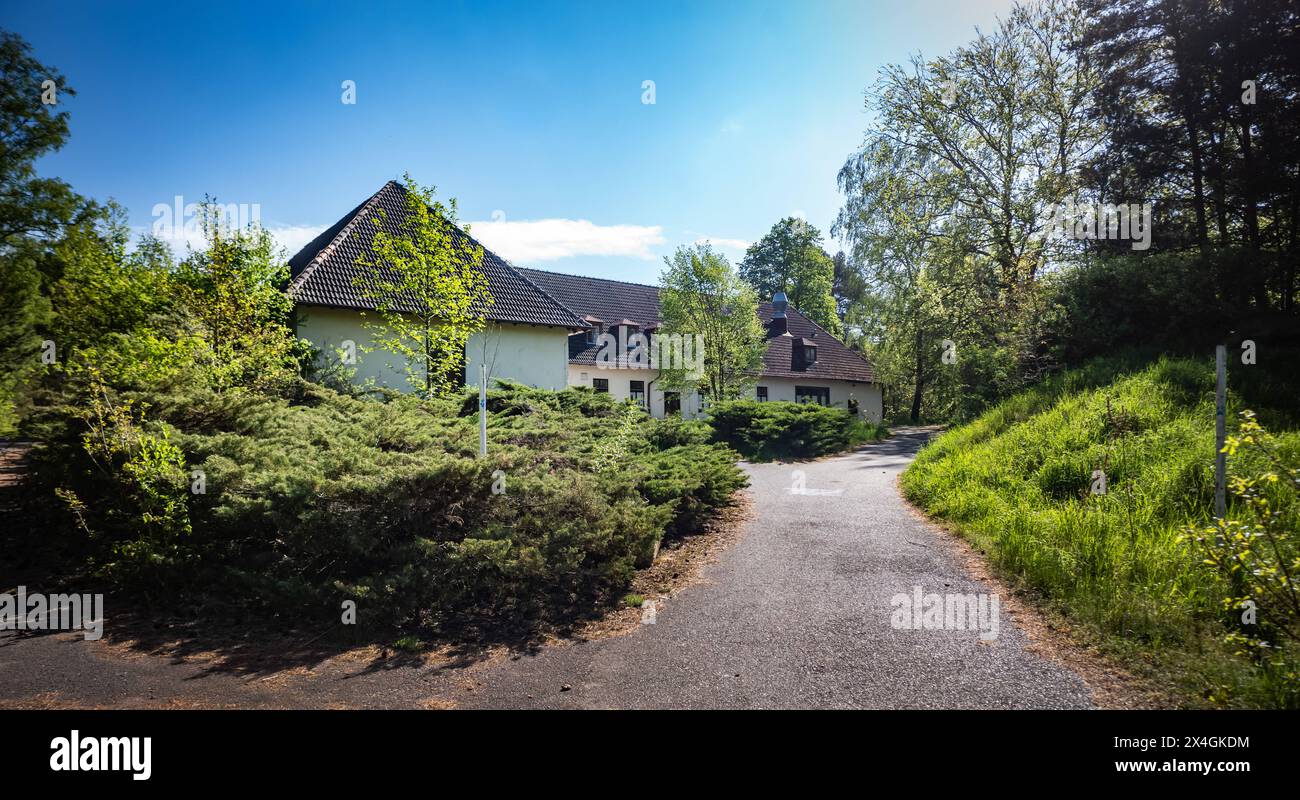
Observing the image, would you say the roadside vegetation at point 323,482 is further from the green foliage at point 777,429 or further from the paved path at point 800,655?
the green foliage at point 777,429

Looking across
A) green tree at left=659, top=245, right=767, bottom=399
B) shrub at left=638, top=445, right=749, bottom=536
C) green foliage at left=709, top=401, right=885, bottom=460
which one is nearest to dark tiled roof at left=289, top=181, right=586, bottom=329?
green tree at left=659, top=245, right=767, bottom=399

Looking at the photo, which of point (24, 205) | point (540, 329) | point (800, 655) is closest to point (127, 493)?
point (800, 655)

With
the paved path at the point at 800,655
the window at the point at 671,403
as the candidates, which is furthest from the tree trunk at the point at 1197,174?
→ the window at the point at 671,403

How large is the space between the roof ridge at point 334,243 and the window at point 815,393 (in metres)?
23.4

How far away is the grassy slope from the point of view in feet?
14.1

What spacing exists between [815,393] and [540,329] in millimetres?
19950

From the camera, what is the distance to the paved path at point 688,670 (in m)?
3.95

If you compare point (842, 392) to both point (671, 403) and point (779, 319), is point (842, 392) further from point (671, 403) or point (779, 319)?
point (671, 403)

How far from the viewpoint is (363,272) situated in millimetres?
16500

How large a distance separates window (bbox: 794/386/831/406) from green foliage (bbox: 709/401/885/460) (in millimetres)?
14543

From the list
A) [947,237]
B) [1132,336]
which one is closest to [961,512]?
[1132,336]

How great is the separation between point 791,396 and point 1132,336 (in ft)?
70.0
